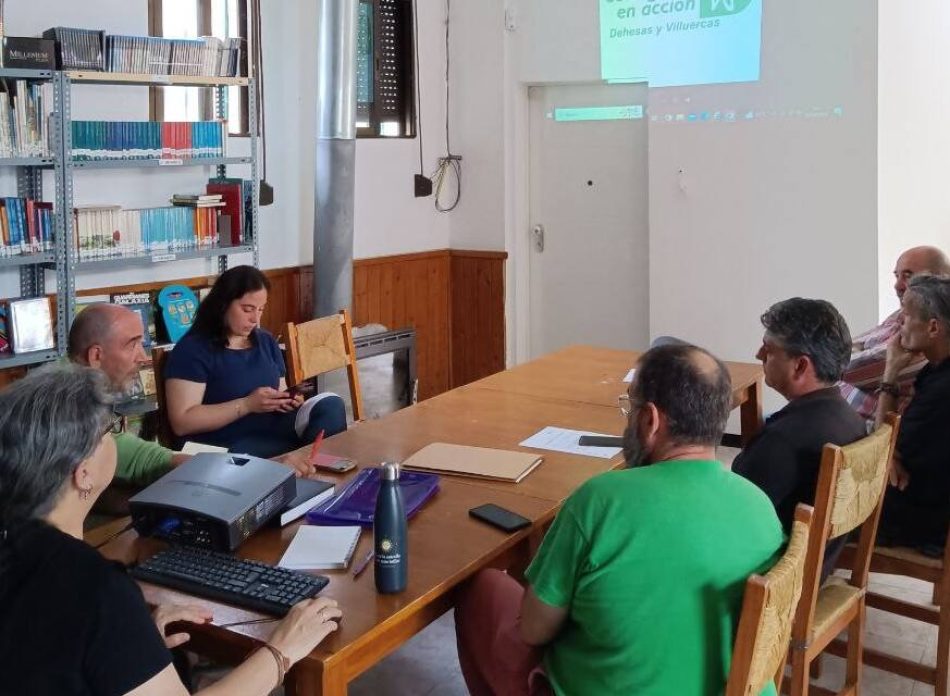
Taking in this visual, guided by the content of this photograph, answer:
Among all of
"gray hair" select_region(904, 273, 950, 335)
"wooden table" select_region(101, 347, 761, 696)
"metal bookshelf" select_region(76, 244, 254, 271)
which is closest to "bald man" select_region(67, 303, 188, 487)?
"wooden table" select_region(101, 347, 761, 696)

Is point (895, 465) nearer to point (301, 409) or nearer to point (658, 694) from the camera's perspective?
point (658, 694)

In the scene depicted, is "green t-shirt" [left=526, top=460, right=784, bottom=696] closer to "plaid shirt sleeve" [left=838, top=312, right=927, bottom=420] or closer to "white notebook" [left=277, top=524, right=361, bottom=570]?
"white notebook" [left=277, top=524, right=361, bottom=570]

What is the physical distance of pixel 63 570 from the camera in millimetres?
1487

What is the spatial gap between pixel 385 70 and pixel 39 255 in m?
2.67

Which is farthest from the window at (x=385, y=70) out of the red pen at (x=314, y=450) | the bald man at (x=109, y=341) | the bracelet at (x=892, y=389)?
the red pen at (x=314, y=450)

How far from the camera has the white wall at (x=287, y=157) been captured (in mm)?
4527

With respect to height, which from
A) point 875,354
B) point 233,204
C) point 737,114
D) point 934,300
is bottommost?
point 875,354

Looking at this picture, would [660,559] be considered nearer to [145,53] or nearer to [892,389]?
[892,389]

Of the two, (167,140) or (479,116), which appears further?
(479,116)

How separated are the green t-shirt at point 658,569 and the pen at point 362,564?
41 centimetres

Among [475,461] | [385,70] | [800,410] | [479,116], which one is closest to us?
[800,410]

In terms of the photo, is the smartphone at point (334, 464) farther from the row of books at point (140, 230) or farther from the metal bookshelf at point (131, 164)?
the row of books at point (140, 230)

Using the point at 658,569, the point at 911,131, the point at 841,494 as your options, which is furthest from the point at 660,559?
the point at 911,131

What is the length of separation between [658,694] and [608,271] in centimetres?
461
